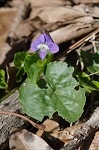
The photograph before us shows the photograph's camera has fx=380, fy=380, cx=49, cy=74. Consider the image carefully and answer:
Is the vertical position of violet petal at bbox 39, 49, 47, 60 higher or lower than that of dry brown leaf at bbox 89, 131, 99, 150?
higher

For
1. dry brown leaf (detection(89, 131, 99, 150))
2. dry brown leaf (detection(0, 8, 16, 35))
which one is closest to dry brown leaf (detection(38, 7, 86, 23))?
dry brown leaf (detection(0, 8, 16, 35))

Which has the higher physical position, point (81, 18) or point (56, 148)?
point (81, 18)

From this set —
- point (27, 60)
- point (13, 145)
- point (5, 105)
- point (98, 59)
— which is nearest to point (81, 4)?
point (98, 59)

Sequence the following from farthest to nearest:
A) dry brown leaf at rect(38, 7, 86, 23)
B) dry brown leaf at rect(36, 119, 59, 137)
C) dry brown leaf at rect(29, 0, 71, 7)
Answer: dry brown leaf at rect(29, 0, 71, 7) → dry brown leaf at rect(38, 7, 86, 23) → dry brown leaf at rect(36, 119, 59, 137)

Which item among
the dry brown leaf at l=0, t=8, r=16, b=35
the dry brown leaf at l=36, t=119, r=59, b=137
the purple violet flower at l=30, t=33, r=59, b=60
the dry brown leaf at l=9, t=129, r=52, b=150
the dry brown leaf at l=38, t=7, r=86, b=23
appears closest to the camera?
the dry brown leaf at l=9, t=129, r=52, b=150

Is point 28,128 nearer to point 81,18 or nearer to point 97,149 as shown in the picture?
point 97,149

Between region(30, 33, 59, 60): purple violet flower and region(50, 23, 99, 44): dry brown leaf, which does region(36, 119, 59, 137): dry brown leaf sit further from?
region(50, 23, 99, 44): dry brown leaf

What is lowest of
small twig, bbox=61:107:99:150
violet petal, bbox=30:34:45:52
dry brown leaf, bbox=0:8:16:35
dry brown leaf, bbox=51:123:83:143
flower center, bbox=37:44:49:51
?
dry brown leaf, bbox=51:123:83:143
